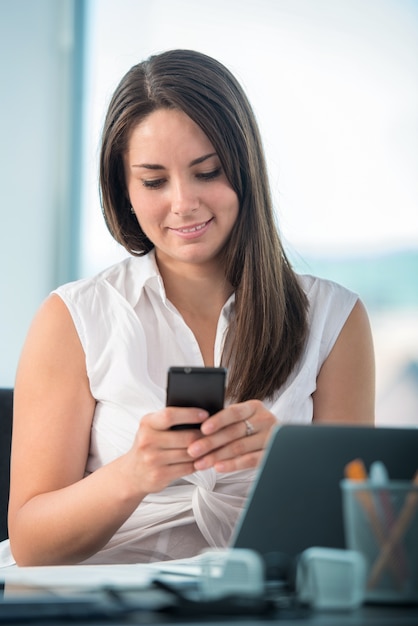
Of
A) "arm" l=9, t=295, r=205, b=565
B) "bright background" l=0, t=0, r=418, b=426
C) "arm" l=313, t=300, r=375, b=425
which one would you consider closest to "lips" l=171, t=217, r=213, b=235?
"arm" l=9, t=295, r=205, b=565

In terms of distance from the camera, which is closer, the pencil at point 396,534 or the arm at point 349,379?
the pencil at point 396,534

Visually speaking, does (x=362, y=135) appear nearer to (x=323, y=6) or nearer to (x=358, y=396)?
(x=323, y=6)

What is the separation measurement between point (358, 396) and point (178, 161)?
55 cm

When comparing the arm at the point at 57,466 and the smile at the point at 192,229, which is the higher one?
the smile at the point at 192,229

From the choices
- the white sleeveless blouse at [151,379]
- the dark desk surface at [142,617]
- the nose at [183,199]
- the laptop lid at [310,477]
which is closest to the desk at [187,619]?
the dark desk surface at [142,617]

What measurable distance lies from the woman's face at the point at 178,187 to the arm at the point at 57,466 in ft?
0.77

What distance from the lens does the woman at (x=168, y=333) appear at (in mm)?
1562

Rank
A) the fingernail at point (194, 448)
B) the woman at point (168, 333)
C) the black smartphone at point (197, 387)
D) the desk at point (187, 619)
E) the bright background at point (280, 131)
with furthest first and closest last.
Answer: the bright background at point (280, 131), the woman at point (168, 333), the fingernail at point (194, 448), the black smartphone at point (197, 387), the desk at point (187, 619)

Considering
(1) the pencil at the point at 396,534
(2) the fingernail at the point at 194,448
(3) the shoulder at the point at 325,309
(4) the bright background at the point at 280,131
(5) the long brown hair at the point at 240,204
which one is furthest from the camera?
(4) the bright background at the point at 280,131

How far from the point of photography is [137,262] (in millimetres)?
1799

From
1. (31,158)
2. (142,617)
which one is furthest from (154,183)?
(31,158)

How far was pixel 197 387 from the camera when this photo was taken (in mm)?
1100

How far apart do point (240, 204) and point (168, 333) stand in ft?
0.89

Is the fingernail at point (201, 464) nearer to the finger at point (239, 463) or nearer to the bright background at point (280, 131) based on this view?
the finger at point (239, 463)
